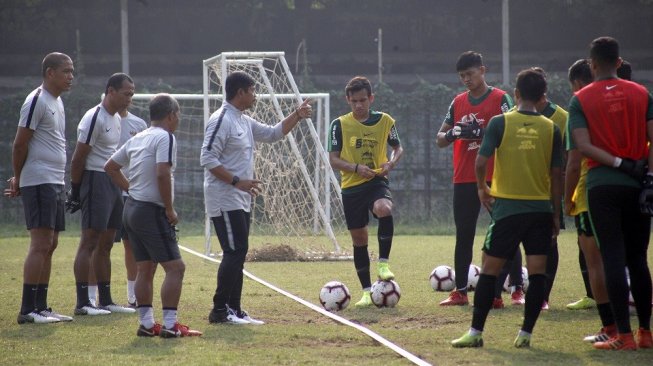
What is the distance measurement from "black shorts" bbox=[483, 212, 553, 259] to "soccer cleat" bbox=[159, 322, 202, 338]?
7.53 ft

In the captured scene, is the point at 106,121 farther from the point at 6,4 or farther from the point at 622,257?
the point at 6,4

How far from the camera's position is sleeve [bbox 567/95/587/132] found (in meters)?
6.90

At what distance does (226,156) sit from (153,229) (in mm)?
1060

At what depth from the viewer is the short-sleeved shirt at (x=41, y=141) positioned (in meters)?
8.66

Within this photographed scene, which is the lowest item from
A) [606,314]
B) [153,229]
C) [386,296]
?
[386,296]

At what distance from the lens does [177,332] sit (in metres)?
7.68

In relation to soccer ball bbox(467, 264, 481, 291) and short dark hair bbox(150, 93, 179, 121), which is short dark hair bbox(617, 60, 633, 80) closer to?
soccer ball bbox(467, 264, 481, 291)

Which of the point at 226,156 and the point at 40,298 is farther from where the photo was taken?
the point at 40,298

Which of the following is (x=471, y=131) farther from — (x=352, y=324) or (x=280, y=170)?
(x=280, y=170)

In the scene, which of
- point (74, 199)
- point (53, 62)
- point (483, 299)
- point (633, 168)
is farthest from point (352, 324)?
point (53, 62)

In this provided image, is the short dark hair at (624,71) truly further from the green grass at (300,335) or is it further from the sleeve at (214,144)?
the sleeve at (214,144)

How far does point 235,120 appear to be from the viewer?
852 centimetres

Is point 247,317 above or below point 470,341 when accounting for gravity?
below

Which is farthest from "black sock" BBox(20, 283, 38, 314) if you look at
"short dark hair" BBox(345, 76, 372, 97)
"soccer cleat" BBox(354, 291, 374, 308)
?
"short dark hair" BBox(345, 76, 372, 97)
